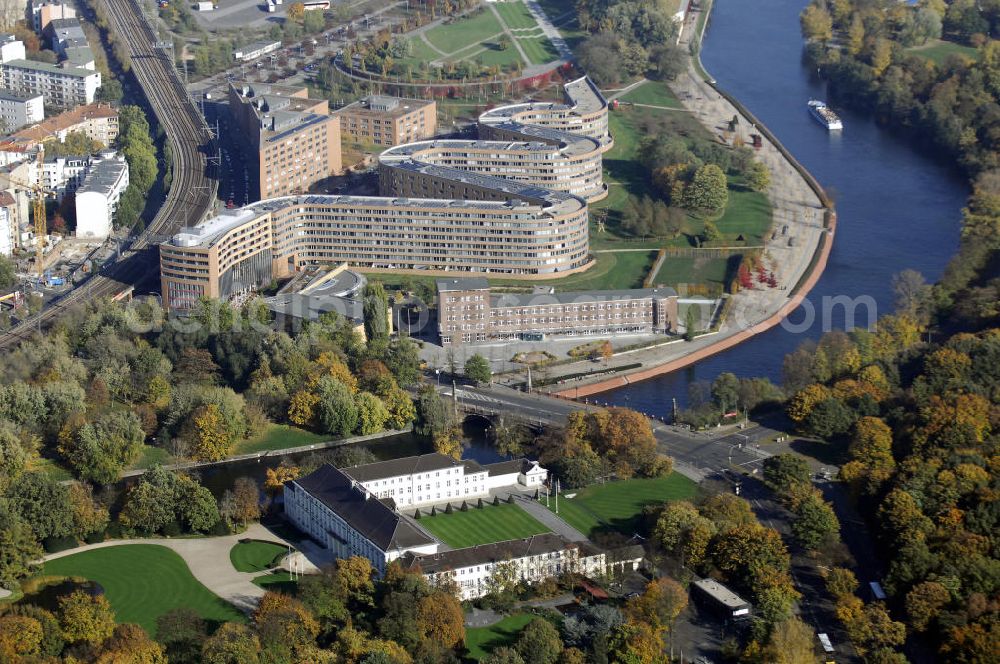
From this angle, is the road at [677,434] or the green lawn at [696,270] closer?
the road at [677,434]

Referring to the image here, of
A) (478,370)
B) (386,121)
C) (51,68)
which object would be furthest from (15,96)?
(478,370)

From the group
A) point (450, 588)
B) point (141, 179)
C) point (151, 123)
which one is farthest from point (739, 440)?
point (151, 123)

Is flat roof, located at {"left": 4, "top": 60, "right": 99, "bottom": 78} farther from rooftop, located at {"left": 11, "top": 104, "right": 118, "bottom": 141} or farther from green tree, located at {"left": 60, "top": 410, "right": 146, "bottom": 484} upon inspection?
green tree, located at {"left": 60, "top": 410, "right": 146, "bottom": 484}

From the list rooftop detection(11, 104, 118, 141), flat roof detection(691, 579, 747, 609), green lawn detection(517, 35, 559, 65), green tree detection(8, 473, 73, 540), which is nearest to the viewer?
flat roof detection(691, 579, 747, 609)

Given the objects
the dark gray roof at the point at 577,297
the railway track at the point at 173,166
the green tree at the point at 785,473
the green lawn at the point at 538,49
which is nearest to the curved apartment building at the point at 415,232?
the railway track at the point at 173,166

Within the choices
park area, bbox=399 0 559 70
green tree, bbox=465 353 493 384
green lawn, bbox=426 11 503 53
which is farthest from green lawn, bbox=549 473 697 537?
green lawn, bbox=426 11 503 53

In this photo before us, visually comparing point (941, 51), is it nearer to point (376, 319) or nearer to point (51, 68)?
point (51, 68)

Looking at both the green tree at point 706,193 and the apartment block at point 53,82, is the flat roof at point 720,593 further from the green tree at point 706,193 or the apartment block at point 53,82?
the apartment block at point 53,82
